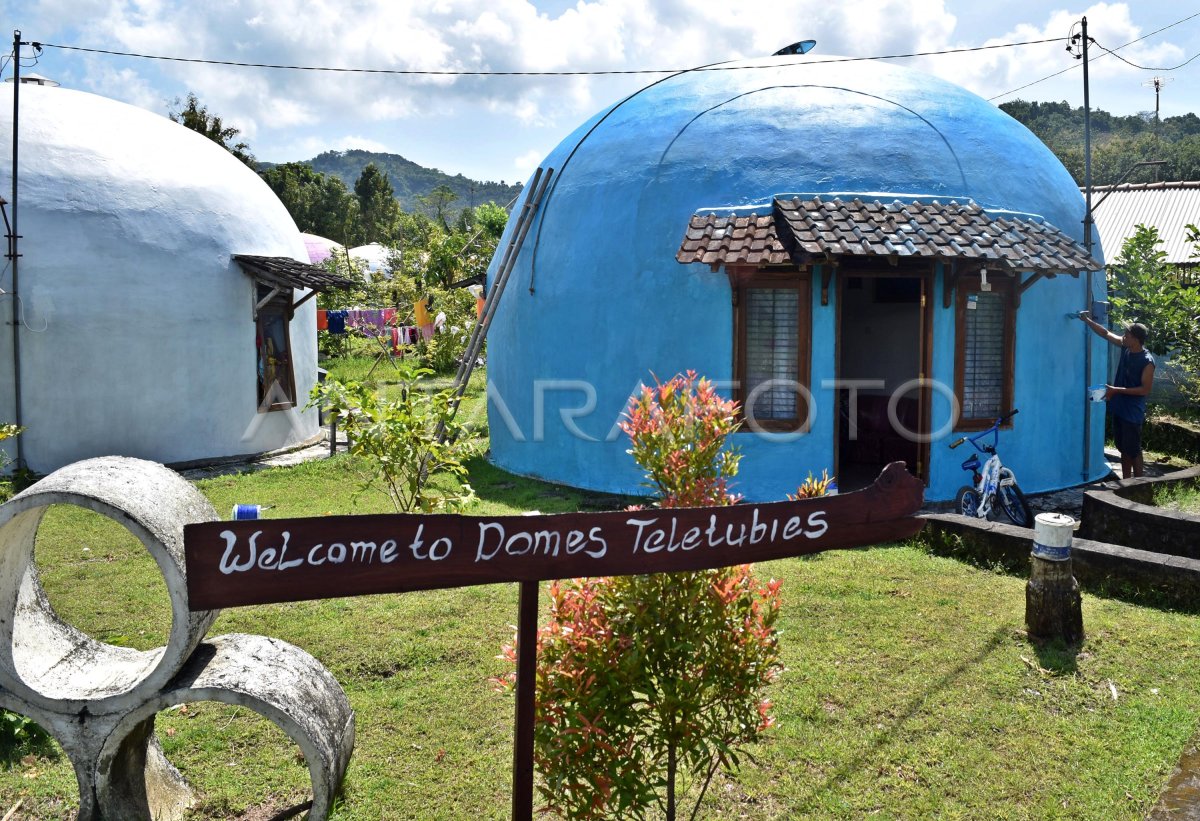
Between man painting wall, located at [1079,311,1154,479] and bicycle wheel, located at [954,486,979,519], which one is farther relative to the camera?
man painting wall, located at [1079,311,1154,479]

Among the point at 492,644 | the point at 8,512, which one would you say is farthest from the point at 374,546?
the point at 492,644

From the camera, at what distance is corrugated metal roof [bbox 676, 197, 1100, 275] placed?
336 inches

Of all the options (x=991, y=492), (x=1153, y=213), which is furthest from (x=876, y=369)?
(x=1153, y=213)

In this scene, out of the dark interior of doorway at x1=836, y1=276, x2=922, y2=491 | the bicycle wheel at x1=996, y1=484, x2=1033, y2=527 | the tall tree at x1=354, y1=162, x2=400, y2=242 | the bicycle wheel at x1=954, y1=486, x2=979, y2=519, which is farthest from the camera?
the tall tree at x1=354, y1=162, x2=400, y2=242

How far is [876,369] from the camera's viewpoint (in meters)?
12.7

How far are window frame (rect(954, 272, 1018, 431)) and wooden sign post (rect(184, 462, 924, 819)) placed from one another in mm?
6830

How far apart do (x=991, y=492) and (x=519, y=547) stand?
23.1 feet

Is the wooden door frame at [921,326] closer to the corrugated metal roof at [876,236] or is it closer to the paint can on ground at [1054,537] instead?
the corrugated metal roof at [876,236]

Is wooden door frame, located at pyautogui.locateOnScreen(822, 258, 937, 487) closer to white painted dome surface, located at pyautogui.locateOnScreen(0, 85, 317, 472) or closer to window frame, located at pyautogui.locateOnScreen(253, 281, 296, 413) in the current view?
window frame, located at pyautogui.locateOnScreen(253, 281, 296, 413)

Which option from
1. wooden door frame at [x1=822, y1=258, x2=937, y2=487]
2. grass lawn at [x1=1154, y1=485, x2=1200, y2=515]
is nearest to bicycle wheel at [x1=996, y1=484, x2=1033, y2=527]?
wooden door frame at [x1=822, y1=258, x2=937, y2=487]

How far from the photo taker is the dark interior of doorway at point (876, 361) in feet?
38.5

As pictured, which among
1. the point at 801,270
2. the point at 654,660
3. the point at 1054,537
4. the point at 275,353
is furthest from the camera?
the point at 275,353

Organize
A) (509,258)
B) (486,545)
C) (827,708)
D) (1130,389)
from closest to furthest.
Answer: (486,545) < (827,708) < (1130,389) < (509,258)

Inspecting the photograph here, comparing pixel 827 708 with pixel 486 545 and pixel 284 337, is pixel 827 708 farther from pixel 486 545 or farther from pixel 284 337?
pixel 284 337
